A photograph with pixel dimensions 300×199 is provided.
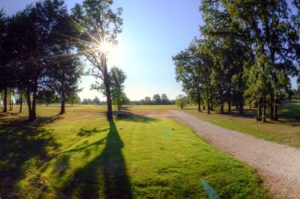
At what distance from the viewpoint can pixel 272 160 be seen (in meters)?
13.4

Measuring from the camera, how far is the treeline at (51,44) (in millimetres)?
35906

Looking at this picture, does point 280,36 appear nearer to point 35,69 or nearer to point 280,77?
point 280,77

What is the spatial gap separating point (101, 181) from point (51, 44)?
31.3 metres

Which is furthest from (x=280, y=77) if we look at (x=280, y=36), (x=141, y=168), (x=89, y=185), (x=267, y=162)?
(x=89, y=185)

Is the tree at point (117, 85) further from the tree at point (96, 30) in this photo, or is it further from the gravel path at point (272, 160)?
the gravel path at point (272, 160)

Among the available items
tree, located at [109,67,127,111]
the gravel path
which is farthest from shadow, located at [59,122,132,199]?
tree, located at [109,67,127,111]

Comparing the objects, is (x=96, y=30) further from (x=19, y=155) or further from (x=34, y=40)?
(x=19, y=155)

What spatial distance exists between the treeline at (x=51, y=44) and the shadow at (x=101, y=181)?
82.4 ft

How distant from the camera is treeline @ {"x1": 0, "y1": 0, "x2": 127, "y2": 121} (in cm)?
3591

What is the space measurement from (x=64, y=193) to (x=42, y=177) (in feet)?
7.31

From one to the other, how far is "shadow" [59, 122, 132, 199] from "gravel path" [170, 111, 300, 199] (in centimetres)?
527

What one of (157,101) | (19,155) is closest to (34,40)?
(19,155)

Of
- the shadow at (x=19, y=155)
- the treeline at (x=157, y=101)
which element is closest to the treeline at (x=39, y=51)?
the shadow at (x=19, y=155)

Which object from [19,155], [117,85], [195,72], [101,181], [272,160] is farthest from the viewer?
[117,85]
